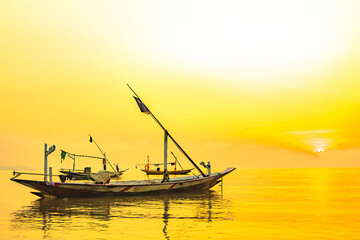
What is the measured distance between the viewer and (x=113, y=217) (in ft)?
79.8

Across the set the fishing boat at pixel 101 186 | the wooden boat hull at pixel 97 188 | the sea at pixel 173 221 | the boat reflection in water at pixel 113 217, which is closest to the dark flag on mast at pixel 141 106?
the fishing boat at pixel 101 186

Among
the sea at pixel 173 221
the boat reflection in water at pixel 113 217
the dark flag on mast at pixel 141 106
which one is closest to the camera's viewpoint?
the sea at pixel 173 221

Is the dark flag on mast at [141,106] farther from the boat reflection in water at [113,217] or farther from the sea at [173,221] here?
the sea at [173,221]

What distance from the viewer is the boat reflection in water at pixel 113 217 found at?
19.6m

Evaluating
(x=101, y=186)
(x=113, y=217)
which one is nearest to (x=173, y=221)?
(x=113, y=217)

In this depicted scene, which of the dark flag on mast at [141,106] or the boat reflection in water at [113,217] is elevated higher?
the dark flag on mast at [141,106]

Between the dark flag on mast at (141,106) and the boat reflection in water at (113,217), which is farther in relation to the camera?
the dark flag on mast at (141,106)

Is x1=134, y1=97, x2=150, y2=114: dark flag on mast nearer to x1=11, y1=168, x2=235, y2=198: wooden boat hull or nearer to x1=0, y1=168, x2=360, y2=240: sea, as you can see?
x1=11, y1=168, x2=235, y2=198: wooden boat hull

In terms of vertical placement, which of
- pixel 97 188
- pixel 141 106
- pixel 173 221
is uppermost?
pixel 141 106

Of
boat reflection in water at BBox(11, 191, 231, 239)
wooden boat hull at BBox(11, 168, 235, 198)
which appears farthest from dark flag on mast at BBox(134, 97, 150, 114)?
boat reflection in water at BBox(11, 191, 231, 239)

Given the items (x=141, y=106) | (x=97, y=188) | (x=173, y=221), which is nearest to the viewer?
(x=173, y=221)

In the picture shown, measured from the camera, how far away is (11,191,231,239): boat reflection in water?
1959 cm

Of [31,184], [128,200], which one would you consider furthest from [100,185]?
[31,184]

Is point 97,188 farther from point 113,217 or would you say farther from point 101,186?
point 113,217
